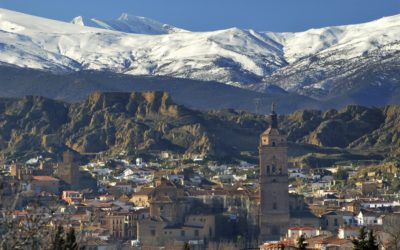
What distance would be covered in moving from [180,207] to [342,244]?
31270 millimetres

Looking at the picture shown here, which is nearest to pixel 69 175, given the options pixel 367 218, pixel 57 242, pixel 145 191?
pixel 145 191

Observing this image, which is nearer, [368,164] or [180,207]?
[180,207]

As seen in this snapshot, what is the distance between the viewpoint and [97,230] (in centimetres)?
10419

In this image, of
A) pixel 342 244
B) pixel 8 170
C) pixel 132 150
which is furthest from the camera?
pixel 132 150

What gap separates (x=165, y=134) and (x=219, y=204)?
70.7 m

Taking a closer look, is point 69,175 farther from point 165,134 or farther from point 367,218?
point 165,134

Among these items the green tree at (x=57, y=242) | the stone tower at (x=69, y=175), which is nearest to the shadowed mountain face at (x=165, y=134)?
the stone tower at (x=69, y=175)

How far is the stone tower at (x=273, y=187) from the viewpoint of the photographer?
368 feet

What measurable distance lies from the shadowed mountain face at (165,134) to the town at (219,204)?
87.1 feet

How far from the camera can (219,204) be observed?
115 meters

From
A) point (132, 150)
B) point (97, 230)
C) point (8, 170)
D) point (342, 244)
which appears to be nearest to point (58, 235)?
point (342, 244)

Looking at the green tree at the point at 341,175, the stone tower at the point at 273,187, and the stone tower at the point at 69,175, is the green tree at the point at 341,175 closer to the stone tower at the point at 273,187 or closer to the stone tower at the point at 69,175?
the stone tower at the point at 69,175

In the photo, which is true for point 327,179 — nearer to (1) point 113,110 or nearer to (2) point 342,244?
(1) point 113,110

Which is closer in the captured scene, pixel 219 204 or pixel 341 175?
pixel 219 204
